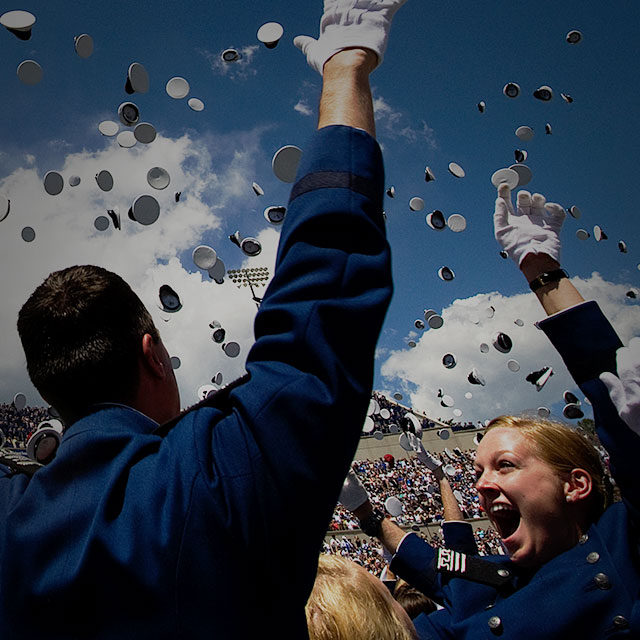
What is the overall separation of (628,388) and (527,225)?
0.93 meters

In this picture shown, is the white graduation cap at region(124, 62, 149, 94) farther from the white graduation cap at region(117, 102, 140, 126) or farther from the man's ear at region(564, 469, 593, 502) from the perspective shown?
the man's ear at region(564, 469, 593, 502)

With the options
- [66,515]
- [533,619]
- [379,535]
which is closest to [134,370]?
[66,515]

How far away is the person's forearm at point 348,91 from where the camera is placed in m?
1.03

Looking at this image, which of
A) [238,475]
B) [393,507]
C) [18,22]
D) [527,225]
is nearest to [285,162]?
[527,225]

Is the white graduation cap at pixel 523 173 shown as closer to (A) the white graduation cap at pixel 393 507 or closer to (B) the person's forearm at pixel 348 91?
(A) the white graduation cap at pixel 393 507

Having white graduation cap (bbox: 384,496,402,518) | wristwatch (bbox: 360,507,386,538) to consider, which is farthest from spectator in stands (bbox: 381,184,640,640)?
white graduation cap (bbox: 384,496,402,518)

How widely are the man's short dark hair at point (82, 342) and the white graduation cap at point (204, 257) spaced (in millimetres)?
6328

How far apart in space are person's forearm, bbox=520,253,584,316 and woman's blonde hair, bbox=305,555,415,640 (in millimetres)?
1045

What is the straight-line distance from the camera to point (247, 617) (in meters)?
0.75

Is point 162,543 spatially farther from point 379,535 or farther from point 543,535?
point 379,535

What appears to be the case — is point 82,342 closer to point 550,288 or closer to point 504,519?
point 550,288

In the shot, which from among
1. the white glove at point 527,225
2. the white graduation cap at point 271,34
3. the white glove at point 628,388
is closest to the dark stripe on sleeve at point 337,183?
the white glove at point 628,388

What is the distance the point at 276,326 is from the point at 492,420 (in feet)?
6.22

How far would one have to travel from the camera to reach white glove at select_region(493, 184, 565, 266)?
78.7 inches
